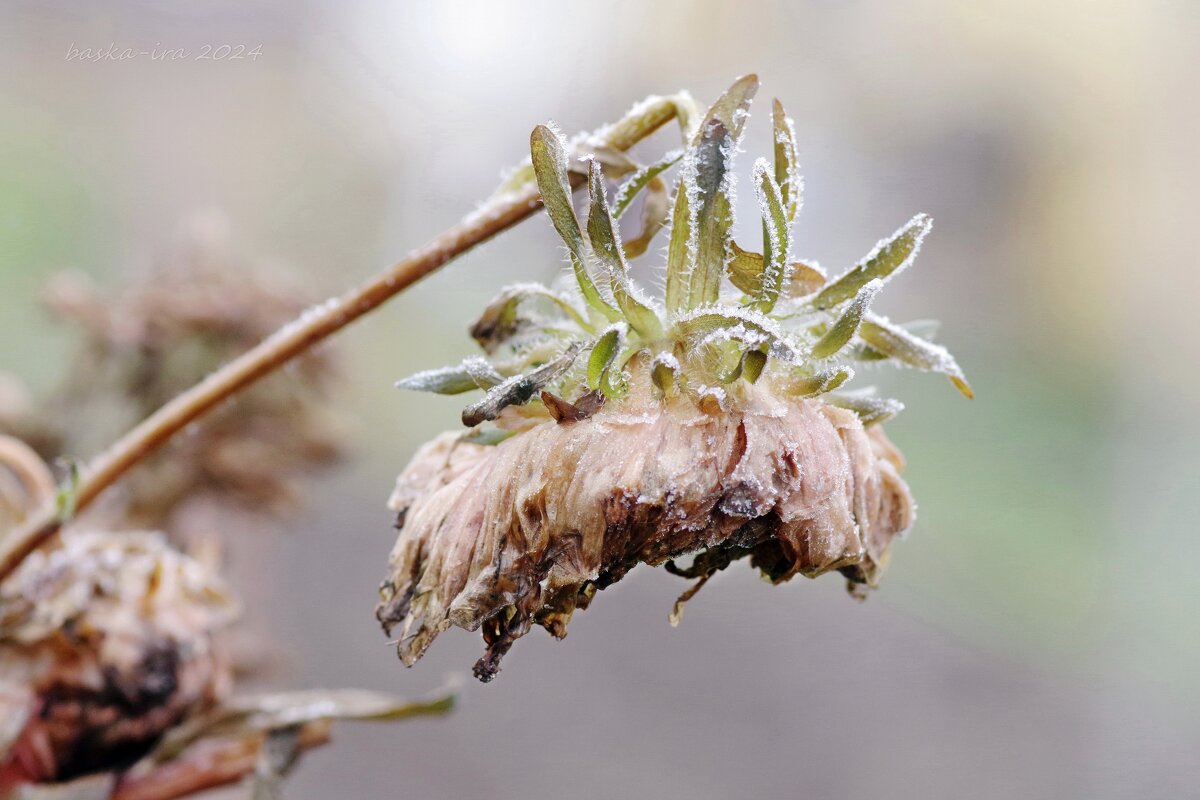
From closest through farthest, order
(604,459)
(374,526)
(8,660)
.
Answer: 1. (604,459)
2. (8,660)
3. (374,526)

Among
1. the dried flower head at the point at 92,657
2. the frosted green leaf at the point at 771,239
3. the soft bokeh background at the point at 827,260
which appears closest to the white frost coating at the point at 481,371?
the frosted green leaf at the point at 771,239

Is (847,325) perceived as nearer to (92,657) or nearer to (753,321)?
(753,321)

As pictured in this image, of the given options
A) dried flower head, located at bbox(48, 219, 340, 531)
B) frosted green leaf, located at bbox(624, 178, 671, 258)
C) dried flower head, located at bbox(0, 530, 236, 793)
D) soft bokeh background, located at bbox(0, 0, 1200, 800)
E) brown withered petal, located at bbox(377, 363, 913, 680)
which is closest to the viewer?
brown withered petal, located at bbox(377, 363, 913, 680)

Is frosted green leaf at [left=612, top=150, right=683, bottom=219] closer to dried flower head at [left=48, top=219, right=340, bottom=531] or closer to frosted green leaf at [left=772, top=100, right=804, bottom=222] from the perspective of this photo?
frosted green leaf at [left=772, top=100, right=804, bottom=222]

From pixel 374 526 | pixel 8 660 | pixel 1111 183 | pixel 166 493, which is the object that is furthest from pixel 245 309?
pixel 1111 183

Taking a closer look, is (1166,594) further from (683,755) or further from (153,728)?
(153,728)

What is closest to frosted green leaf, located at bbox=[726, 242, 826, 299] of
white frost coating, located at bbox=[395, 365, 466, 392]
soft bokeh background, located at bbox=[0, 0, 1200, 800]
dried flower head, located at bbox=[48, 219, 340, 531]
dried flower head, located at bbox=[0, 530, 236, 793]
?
white frost coating, located at bbox=[395, 365, 466, 392]

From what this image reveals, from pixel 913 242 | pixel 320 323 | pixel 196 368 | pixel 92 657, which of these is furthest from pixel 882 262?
pixel 196 368

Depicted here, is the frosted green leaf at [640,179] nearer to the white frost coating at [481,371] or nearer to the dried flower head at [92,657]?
the white frost coating at [481,371]
